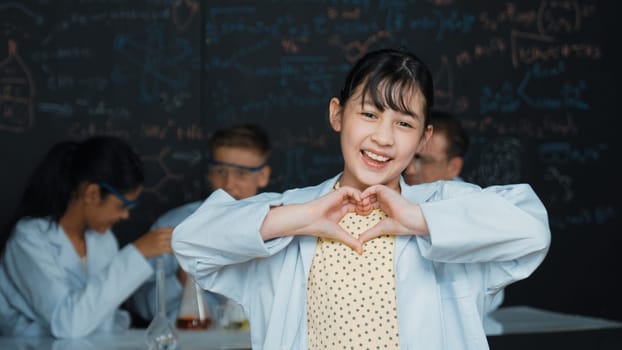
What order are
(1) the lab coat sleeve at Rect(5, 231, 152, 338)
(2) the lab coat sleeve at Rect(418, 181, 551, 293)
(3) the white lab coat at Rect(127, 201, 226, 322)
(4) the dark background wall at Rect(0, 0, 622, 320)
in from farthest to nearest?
(4) the dark background wall at Rect(0, 0, 622, 320)
(3) the white lab coat at Rect(127, 201, 226, 322)
(1) the lab coat sleeve at Rect(5, 231, 152, 338)
(2) the lab coat sleeve at Rect(418, 181, 551, 293)

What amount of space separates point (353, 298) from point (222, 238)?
0.87 ft

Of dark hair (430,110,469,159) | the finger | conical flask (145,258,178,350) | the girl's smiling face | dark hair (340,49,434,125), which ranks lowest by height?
conical flask (145,258,178,350)

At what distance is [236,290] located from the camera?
1843mm

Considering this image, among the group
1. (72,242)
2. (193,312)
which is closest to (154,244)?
(193,312)

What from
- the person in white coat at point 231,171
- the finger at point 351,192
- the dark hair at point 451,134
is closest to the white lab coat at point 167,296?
the person in white coat at point 231,171

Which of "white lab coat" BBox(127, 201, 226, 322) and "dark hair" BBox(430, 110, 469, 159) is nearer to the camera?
"dark hair" BBox(430, 110, 469, 159)

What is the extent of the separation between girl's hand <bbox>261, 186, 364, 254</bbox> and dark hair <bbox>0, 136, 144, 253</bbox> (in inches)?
61.0

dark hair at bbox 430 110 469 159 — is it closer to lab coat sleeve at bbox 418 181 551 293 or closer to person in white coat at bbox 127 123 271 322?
person in white coat at bbox 127 123 271 322

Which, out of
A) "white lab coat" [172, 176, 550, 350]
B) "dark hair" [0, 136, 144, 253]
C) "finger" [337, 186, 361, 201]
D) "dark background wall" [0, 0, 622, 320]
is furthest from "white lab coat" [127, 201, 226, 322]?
"finger" [337, 186, 361, 201]

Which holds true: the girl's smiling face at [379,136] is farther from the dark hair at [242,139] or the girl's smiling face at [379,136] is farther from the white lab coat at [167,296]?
the dark hair at [242,139]

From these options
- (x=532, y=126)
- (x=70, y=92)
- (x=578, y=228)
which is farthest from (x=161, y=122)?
(x=578, y=228)

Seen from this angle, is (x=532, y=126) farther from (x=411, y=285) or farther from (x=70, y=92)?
(x=411, y=285)

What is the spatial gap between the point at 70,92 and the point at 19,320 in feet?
4.74

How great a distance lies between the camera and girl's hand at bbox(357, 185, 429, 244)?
170 centimetres
